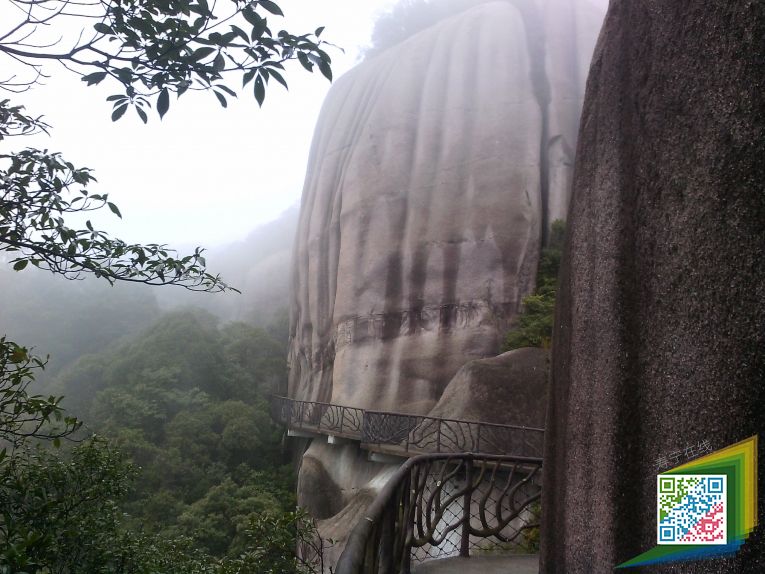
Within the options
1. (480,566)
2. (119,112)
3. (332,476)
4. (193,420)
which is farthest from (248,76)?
(193,420)

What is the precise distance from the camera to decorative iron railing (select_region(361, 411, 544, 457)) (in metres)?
8.70

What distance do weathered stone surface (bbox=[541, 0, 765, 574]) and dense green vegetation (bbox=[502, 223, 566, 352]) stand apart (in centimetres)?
928

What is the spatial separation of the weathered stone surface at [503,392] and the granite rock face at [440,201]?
2826mm

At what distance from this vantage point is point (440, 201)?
48.9ft

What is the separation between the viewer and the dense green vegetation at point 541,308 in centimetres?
1199

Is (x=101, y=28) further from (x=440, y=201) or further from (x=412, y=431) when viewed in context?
(x=440, y=201)

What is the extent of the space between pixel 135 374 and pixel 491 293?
37.2 ft

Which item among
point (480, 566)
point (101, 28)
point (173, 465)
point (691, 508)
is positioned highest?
point (101, 28)

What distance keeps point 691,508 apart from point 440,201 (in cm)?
1379

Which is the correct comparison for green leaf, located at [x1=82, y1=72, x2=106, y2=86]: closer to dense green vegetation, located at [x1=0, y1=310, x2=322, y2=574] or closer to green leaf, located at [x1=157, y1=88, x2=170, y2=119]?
green leaf, located at [x1=157, y1=88, x2=170, y2=119]

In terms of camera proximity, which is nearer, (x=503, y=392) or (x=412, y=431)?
(x=503, y=392)

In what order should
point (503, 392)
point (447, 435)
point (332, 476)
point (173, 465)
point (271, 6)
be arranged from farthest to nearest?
1. point (173, 465)
2. point (332, 476)
3. point (447, 435)
4. point (503, 392)
5. point (271, 6)

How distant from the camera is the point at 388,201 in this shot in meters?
15.6

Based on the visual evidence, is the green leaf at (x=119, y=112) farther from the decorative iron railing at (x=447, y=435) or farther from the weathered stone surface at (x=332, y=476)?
the weathered stone surface at (x=332, y=476)
